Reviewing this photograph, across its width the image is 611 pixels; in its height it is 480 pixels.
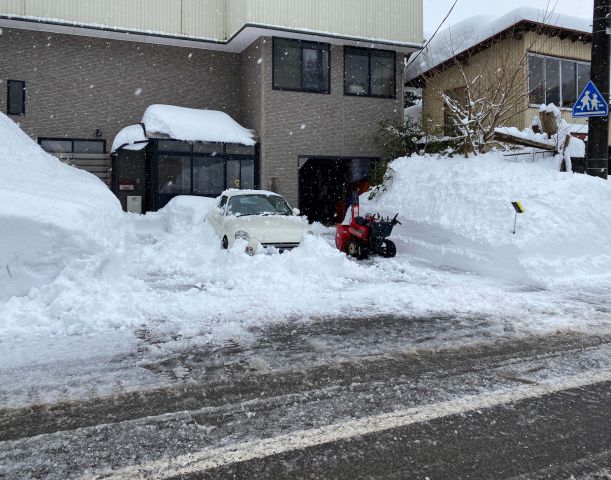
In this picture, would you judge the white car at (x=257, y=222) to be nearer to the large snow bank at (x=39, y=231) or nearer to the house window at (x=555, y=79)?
the large snow bank at (x=39, y=231)

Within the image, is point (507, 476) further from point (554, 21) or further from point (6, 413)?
point (554, 21)

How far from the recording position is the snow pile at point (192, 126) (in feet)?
56.6

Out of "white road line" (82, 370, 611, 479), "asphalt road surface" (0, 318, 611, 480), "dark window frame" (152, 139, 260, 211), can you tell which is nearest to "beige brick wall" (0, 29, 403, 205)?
"dark window frame" (152, 139, 260, 211)

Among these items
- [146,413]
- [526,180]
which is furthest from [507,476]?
[526,180]

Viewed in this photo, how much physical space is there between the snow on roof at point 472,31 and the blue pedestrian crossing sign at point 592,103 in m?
7.31

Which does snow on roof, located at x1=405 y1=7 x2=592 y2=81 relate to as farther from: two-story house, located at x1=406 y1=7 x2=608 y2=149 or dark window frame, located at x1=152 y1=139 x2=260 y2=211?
dark window frame, located at x1=152 y1=139 x2=260 y2=211

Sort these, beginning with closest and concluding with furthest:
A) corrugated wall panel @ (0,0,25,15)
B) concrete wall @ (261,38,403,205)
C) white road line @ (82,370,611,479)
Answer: white road line @ (82,370,611,479) < corrugated wall panel @ (0,0,25,15) < concrete wall @ (261,38,403,205)

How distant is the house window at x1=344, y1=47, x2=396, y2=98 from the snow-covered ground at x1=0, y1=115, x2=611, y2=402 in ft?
23.6

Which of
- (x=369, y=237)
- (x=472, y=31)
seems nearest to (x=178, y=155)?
(x=369, y=237)

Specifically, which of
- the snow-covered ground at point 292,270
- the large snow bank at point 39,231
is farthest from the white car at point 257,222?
the large snow bank at point 39,231

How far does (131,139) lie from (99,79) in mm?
2697

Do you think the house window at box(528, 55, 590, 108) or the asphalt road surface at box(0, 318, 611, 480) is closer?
the asphalt road surface at box(0, 318, 611, 480)

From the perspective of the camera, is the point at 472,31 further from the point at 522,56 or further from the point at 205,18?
the point at 205,18

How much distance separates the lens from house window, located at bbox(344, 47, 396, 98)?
19266 mm
